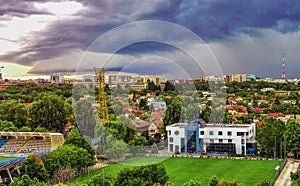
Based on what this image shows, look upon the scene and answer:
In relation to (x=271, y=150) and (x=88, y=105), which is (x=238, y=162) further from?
(x=88, y=105)

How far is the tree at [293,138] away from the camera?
1261 cm

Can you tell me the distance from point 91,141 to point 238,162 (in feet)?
14.6

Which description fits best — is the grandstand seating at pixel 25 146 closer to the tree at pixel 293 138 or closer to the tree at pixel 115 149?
the tree at pixel 115 149

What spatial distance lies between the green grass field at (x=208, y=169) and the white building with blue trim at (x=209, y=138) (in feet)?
3.71

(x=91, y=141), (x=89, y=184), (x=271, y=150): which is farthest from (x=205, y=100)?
(x=89, y=184)

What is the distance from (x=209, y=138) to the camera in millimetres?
14258

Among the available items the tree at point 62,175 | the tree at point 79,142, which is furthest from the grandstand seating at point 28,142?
the tree at point 62,175

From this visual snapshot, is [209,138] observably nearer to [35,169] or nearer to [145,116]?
[145,116]

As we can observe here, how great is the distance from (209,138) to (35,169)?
21.3 feet

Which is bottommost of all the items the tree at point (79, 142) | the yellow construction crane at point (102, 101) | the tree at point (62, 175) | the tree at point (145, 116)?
the tree at point (62, 175)

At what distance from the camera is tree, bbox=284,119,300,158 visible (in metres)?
12.6

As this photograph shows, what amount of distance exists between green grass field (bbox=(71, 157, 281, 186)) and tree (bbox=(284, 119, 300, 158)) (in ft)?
2.27

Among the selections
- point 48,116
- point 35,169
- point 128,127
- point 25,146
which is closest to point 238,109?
point 48,116

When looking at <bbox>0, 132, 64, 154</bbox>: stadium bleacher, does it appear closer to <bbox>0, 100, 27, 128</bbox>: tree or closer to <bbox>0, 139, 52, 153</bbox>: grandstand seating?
<bbox>0, 139, 52, 153</bbox>: grandstand seating
